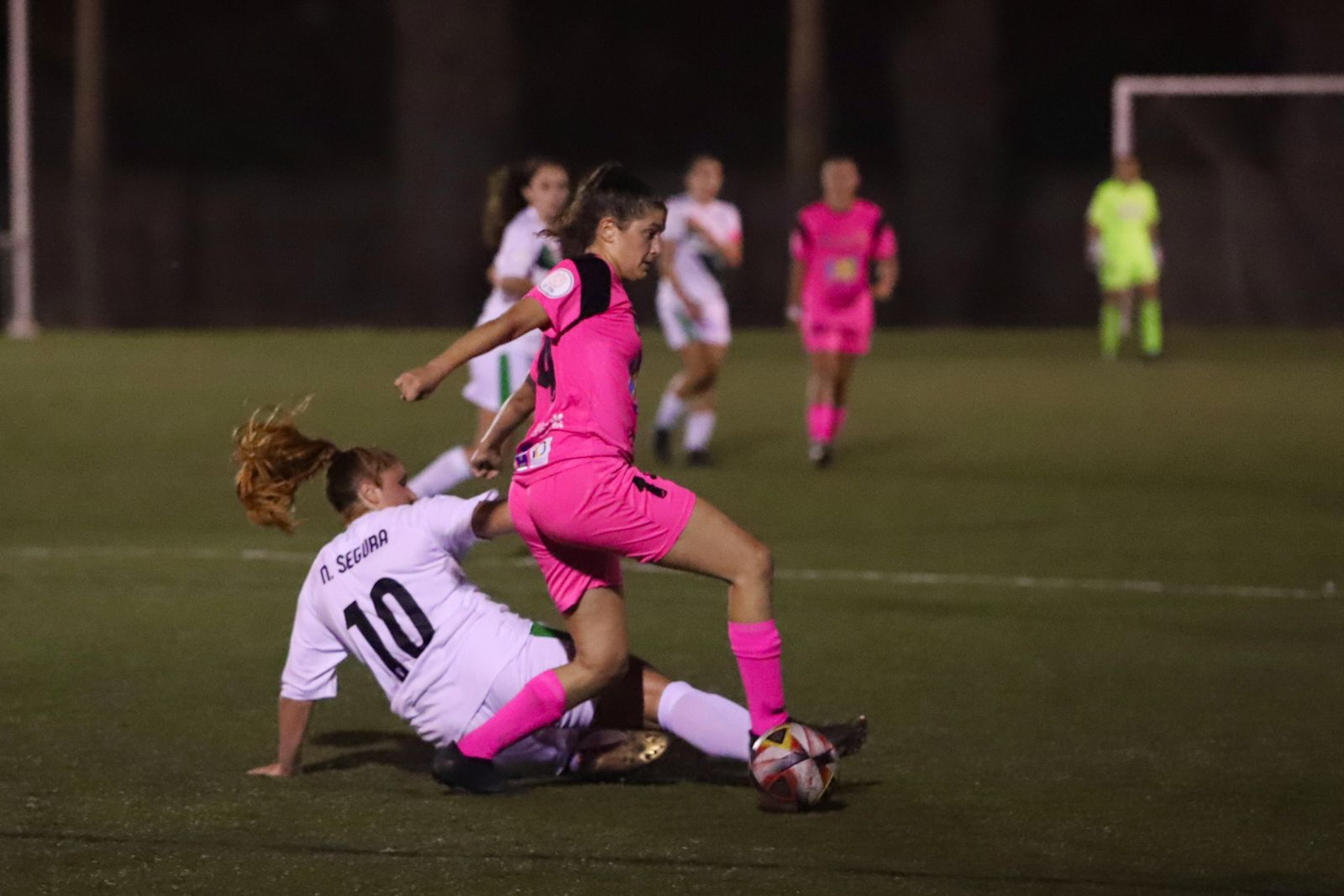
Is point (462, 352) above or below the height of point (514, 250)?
above

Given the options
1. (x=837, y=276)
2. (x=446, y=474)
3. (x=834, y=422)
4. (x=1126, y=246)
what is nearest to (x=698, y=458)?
(x=834, y=422)

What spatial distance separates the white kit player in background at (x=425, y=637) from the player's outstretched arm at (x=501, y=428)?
10 cm

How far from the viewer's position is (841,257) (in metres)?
15.1

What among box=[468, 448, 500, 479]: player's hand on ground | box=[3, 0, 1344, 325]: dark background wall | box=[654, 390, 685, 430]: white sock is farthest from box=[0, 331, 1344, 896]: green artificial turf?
box=[3, 0, 1344, 325]: dark background wall

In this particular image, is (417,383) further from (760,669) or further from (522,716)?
(760,669)

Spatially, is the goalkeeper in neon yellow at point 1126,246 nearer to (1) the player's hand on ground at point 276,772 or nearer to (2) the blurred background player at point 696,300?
(2) the blurred background player at point 696,300

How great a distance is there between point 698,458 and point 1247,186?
16020 mm

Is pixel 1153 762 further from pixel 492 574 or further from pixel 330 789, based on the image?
pixel 492 574

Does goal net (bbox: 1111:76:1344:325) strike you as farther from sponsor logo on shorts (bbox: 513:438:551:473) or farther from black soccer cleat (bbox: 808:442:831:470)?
sponsor logo on shorts (bbox: 513:438:551:473)

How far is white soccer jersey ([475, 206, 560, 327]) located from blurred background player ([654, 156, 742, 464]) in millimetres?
3651

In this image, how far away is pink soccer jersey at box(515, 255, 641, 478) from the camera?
5742 millimetres

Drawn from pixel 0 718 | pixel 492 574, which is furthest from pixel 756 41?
pixel 0 718

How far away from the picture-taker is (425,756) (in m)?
6.62

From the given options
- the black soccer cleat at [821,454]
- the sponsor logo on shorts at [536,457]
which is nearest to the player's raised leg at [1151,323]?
the black soccer cleat at [821,454]
